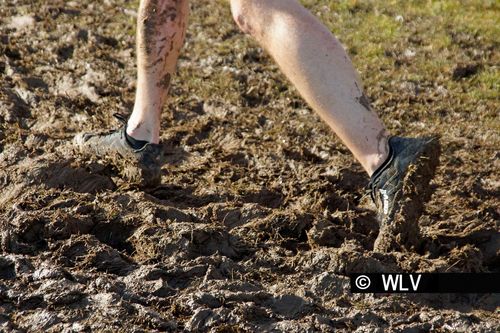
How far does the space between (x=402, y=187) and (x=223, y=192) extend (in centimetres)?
97

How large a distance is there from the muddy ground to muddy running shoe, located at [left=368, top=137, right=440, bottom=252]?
4.9 inches

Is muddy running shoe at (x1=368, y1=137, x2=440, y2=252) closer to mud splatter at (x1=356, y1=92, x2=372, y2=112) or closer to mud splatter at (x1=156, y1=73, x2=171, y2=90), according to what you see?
mud splatter at (x1=356, y1=92, x2=372, y2=112)

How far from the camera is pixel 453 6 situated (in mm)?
7445

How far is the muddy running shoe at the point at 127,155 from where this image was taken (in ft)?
15.0

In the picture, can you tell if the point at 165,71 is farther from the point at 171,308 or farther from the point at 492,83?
the point at 492,83

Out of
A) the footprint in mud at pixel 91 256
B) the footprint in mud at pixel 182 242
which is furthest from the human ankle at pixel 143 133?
the footprint in mud at pixel 91 256

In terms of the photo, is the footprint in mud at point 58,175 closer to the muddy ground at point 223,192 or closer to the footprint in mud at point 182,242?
the muddy ground at point 223,192

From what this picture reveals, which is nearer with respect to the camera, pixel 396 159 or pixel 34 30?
pixel 396 159

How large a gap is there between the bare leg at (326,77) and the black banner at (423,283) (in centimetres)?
49

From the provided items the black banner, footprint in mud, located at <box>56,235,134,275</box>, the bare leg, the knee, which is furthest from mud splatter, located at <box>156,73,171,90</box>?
the black banner

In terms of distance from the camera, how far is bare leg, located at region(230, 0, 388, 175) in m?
3.94

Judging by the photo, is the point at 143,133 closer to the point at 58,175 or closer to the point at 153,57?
the point at 153,57

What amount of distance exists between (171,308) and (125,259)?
0.46 m

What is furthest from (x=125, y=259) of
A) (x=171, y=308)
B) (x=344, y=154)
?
(x=344, y=154)
